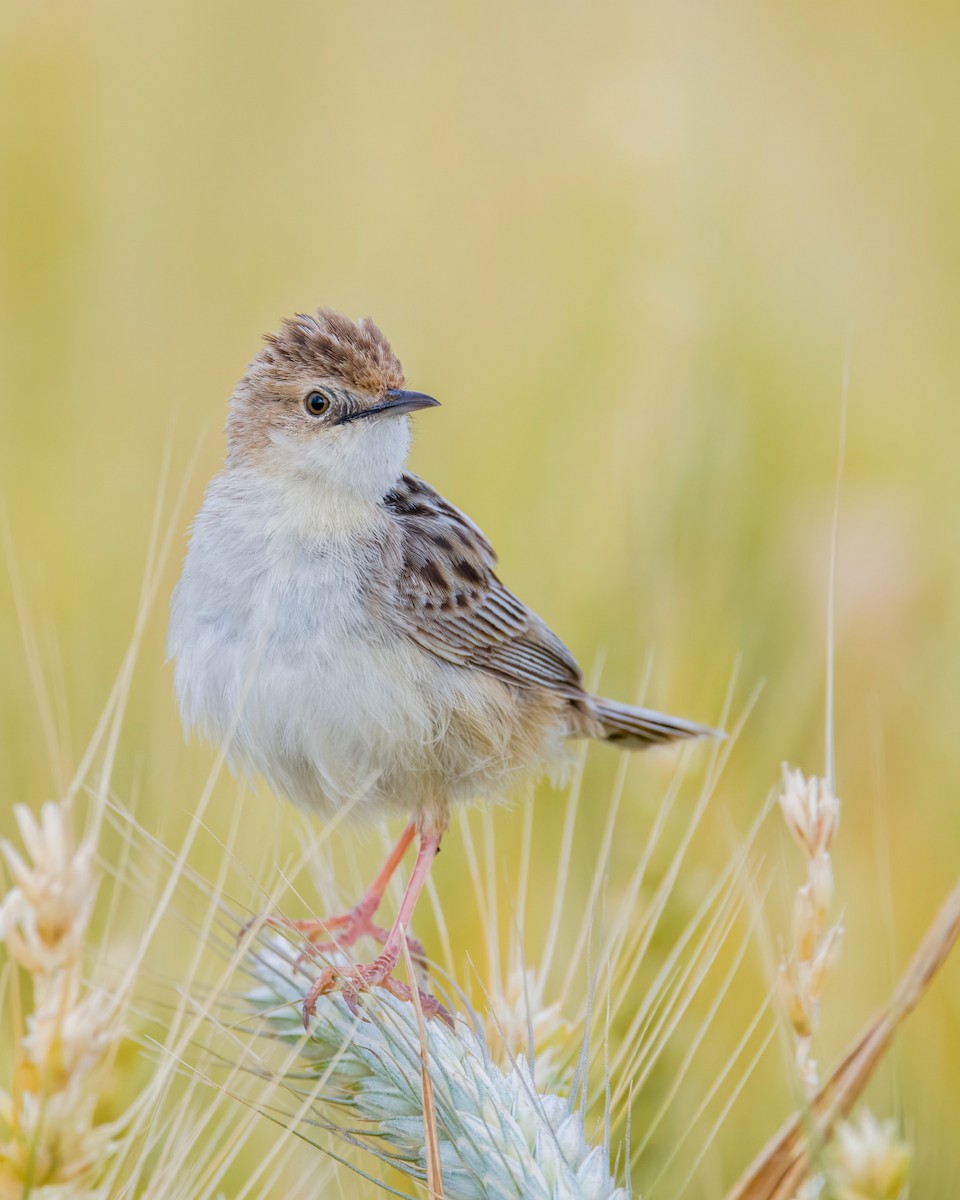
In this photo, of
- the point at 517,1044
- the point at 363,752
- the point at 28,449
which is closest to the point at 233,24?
Result: the point at 28,449

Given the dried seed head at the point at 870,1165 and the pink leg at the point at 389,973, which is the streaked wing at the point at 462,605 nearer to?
the pink leg at the point at 389,973

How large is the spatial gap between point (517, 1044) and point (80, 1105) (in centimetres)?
123

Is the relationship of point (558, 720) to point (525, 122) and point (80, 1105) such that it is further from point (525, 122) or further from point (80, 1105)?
point (525, 122)

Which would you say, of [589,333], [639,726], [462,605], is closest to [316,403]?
[462,605]

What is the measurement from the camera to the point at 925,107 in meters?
7.43

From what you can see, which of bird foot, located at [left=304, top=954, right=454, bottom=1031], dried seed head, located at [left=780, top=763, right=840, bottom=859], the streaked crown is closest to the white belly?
the streaked crown

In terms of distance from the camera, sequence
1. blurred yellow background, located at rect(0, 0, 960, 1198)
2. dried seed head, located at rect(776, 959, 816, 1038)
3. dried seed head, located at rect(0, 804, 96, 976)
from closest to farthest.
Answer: dried seed head, located at rect(0, 804, 96, 976)
dried seed head, located at rect(776, 959, 816, 1038)
blurred yellow background, located at rect(0, 0, 960, 1198)

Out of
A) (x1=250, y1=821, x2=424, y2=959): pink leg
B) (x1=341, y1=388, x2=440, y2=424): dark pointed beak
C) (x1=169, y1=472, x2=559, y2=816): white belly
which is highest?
(x1=341, y1=388, x2=440, y2=424): dark pointed beak

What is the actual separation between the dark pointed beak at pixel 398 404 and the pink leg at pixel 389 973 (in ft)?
3.94

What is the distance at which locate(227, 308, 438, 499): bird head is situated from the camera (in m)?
4.07

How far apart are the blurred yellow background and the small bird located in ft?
1.09

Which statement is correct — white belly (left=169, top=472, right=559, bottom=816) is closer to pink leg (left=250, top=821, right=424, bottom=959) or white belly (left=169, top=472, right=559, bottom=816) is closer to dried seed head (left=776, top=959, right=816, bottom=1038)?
pink leg (left=250, top=821, right=424, bottom=959)

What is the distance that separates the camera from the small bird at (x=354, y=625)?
3.68 m

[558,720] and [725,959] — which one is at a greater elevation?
[558,720]
